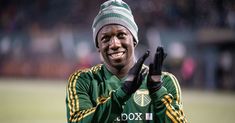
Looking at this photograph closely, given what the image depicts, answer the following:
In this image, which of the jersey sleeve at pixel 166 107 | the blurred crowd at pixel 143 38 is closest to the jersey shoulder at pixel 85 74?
the jersey sleeve at pixel 166 107

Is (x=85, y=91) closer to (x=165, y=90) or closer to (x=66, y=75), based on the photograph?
(x=165, y=90)

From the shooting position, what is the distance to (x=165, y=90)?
3.62m

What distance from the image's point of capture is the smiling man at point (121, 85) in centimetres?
351

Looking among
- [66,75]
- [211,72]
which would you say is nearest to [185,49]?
[211,72]

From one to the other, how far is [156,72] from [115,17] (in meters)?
0.53

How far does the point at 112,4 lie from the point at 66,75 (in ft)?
64.0

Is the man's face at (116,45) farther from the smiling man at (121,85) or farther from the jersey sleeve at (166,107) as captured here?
the jersey sleeve at (166,107)

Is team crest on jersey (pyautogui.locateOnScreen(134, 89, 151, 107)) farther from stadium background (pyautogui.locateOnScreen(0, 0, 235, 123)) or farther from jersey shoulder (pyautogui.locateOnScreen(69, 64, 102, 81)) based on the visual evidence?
stadium background (pyautogui.locateOnScreen(0, 0, 235, 123))

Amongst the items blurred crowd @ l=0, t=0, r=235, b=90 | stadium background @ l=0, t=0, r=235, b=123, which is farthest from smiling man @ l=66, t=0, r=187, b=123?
blurred crowd @ l=0, t=0, r=235, b=90

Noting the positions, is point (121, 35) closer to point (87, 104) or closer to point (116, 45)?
point (116, 45)

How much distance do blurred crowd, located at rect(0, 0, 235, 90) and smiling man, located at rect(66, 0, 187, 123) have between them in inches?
660

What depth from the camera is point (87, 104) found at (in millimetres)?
3762

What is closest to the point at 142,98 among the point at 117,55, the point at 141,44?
the point at 117,55

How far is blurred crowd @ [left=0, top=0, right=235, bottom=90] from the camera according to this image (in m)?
21.2
